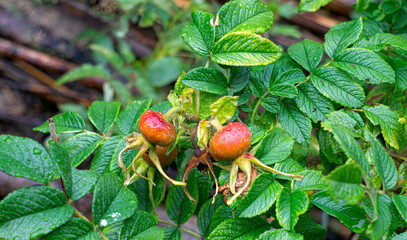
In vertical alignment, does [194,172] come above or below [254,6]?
below

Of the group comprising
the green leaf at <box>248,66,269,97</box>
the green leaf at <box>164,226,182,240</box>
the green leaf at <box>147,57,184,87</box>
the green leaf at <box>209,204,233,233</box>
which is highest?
the green leaf at <box>248,66,269,97</box>

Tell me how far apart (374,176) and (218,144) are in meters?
0.40

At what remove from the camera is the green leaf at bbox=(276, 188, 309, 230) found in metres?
0.67

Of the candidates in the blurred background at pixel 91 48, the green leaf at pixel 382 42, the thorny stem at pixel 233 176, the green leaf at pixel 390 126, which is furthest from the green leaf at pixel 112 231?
the blurred background at pixel 91 48

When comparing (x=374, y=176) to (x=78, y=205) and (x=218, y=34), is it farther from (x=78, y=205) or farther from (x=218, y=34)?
(x=78, y=205)

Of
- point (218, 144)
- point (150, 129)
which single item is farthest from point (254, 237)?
point (150, 129)

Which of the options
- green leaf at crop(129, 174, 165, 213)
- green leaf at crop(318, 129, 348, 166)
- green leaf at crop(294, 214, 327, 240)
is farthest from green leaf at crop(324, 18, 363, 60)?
green leaf at crop(129, 174, 165, 213)

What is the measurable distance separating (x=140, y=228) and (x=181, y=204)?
0.62 ft

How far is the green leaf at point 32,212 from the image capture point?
0.68 m

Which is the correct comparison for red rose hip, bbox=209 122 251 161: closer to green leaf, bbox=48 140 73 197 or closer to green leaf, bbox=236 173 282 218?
green leaf, bbox=236 173 282 218

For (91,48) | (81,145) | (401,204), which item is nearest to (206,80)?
(81,145)

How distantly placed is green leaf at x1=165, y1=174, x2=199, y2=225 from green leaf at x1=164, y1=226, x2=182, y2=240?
2 centimetres

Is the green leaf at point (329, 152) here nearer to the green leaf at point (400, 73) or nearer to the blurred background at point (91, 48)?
the green leaf at point (400, 73)

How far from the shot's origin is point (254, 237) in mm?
766
